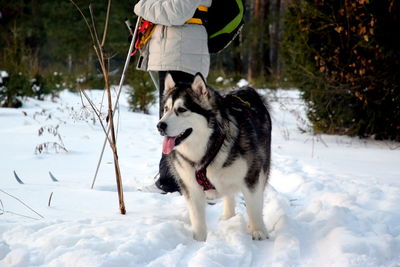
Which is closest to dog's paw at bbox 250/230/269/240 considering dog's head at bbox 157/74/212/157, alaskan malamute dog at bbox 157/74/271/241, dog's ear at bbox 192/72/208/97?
alaskan malamute dog at bbox 157/74/271/241

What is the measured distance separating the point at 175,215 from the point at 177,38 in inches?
51.7

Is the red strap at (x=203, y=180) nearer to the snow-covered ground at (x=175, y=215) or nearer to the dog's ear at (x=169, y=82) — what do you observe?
the snow-covered ground at (x=175, y=215)

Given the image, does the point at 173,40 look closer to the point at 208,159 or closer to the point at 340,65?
the point at 208,159

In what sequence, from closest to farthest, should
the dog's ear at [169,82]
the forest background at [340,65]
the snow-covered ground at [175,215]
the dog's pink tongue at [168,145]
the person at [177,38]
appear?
the snow-covered ground at [175,215] < the dog's pink tongue at [168,145] < the dog's ear at [169,82] < the person at [177,38] < the forest background at [340,65]

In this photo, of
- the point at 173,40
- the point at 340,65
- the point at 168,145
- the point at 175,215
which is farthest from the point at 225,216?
the point at 340,65

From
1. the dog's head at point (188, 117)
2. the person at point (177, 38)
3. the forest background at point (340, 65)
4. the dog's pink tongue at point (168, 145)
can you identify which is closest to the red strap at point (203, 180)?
the dog's head at point (188, 117)

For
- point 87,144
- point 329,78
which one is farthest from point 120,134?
point 329,78

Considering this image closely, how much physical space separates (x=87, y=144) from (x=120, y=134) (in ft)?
3.54

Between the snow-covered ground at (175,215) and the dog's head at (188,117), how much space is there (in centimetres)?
53

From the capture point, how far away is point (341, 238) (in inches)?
91.8

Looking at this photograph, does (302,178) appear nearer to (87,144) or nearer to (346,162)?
(346,162)

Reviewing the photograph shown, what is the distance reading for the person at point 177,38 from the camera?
287cm

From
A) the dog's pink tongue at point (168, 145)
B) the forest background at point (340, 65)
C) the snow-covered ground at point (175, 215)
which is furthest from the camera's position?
the forest background at point (340, 65)

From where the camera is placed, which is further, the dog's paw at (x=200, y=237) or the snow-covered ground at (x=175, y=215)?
the dog's paw at (x=200, y=237)
